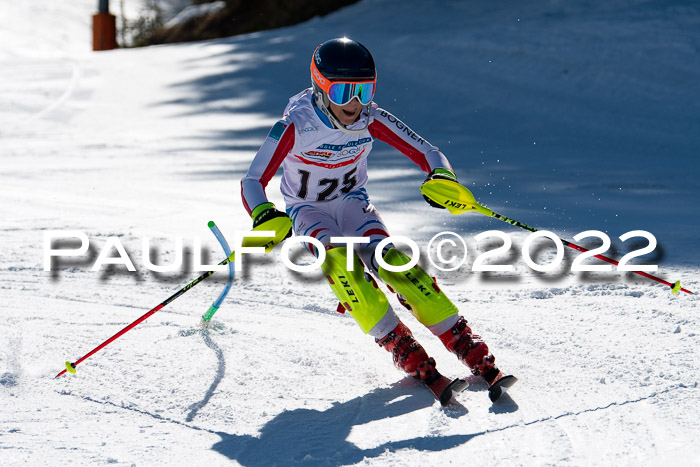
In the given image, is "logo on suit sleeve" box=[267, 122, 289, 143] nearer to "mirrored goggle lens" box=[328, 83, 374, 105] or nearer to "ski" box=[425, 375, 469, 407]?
"mirrored goggle lens" box=[328, 83, 374, 105]

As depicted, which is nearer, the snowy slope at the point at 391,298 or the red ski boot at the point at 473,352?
the snowy slope at the point at 391,298

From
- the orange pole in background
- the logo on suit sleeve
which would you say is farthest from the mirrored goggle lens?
the orange pole in background

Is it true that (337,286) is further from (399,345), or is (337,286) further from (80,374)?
(80,374)

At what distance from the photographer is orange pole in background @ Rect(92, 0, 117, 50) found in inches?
785

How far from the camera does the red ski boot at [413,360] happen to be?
3.58 m

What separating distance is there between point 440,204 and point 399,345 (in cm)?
75

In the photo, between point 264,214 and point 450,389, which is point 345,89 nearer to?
point 264,214

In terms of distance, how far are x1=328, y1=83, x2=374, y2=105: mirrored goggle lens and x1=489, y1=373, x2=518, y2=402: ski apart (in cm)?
142

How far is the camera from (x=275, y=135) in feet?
13.0

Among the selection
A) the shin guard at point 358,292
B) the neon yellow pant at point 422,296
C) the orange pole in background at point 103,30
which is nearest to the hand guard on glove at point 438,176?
the neon yellow pant at point 422,296

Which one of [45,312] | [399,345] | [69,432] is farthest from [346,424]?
[45,312]

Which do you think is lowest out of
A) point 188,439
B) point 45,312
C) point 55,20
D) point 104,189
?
point 55,20

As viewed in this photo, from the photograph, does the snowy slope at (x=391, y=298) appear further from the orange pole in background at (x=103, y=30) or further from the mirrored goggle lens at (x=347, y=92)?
the orange pole in background at (x=103, y=30)

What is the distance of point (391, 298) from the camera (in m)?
5.17
